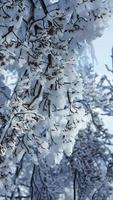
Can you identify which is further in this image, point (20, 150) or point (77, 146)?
point (77, 146)

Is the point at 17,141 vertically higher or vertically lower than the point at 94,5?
lower

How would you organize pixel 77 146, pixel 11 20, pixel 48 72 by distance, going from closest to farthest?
1. pixel 11 20
2. pixel 48 72
3. pixel 77 146

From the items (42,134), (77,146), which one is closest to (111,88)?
(77,146)

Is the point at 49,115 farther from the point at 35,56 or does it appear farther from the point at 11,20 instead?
the point at 11,20

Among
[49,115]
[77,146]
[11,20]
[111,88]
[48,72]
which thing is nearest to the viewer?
[11,20]

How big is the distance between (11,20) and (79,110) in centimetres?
153

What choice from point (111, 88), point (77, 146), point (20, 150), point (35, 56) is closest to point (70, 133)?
point (20, 150)

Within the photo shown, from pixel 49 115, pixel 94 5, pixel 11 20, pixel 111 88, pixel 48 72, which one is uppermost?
pixel 111 88

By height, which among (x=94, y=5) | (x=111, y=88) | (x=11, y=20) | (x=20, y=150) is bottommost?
(x=20, y=150)

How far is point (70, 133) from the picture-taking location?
5852mm

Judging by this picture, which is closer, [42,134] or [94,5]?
[94,5]

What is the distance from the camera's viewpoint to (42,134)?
6.08 metres

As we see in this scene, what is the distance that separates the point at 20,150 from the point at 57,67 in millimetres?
1254

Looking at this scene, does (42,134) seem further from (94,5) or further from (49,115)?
(94,5)
